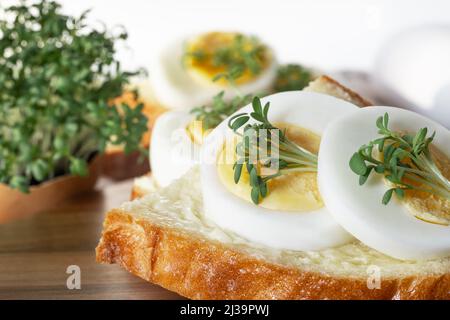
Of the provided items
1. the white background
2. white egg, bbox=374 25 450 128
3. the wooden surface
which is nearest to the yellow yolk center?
the wooden surface

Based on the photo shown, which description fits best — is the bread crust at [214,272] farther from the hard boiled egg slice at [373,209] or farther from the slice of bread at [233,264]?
the hard boiled egg slice at [373,209]

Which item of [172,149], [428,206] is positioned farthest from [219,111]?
[428,206]

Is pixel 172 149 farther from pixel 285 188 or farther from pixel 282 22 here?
pixel 282 22

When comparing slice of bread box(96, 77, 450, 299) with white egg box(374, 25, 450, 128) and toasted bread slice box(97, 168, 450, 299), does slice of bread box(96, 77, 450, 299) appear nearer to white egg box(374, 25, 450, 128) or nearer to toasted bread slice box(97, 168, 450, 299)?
toasted bread slice box(97, 168, 450, 299)

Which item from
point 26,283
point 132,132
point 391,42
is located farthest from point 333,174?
point 391,42

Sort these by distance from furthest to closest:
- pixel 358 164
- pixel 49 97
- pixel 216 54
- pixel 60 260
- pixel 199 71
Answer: pixel 199 71
pixel 216 54
pixel 49 97
pixel 60 260
pixel 358 164
